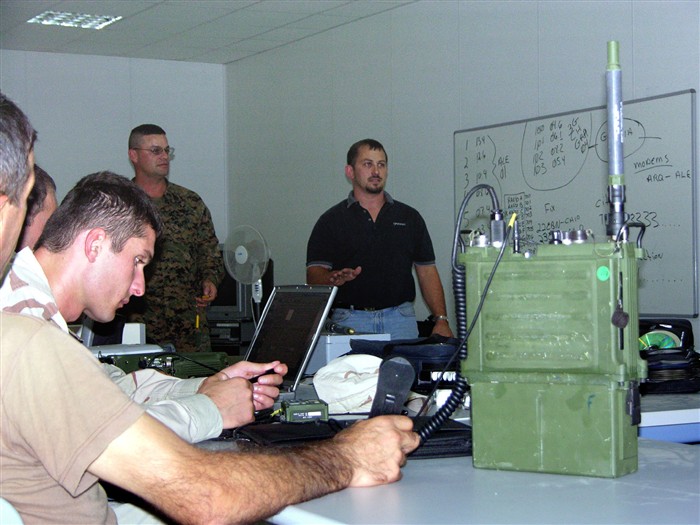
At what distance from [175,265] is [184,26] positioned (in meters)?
3.06

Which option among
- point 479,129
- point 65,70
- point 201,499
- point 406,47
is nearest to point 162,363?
point 201,499

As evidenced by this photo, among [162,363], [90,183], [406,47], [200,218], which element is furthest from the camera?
[406,47]

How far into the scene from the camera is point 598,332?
1.47m

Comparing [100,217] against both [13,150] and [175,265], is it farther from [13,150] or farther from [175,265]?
[175,265]

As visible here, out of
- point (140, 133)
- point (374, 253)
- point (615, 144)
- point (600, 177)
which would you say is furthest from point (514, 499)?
point (140, 133)

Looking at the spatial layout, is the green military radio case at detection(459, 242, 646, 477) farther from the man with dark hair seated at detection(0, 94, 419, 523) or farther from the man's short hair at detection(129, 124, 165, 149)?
the man's short hair at detection(129, 124, 165, 149)

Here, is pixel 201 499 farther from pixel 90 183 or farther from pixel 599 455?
pixel 90 183

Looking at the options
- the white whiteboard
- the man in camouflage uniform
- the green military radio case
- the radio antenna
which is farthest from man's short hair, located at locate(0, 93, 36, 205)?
the man in camouflage uniform

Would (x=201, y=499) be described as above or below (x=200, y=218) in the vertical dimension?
below

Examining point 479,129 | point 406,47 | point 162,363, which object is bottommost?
point 162,363

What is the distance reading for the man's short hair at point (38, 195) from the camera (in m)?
2.52

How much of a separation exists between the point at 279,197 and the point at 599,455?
6.58 m

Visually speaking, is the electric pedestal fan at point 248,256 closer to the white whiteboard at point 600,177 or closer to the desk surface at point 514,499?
the white whiteboard at point 600,177

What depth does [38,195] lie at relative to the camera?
8.43ft
